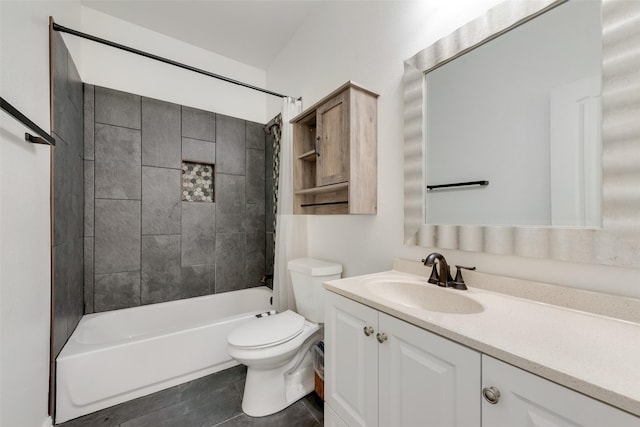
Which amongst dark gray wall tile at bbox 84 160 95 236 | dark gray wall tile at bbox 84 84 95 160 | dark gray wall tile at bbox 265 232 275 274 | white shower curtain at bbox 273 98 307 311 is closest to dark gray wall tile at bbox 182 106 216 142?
dark gray wall tile at bbox 84 84 95 160

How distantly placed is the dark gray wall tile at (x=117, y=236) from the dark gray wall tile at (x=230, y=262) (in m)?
0.69

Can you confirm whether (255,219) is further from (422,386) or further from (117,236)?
(422,386)

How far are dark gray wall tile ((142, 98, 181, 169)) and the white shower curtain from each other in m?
1.09

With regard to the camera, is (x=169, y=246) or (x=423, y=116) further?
(x=169, y=246)

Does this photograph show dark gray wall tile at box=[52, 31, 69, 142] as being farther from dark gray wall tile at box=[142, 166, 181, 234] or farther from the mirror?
the mirror

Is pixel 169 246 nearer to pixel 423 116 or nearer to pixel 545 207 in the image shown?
pixel 423 116

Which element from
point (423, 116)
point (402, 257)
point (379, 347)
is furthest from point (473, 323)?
point (423, 116)

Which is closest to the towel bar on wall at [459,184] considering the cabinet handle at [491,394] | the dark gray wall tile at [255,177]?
the cabinet handle at [491,394]

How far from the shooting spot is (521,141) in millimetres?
985

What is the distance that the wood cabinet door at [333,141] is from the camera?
145cm

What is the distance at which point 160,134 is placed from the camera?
2314 mm

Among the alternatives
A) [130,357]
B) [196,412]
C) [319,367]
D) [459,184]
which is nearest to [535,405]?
[459,184]

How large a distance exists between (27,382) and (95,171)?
1.56 meters

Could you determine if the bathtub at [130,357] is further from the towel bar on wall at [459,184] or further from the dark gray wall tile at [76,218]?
the towel bar on wall at [459,184]
